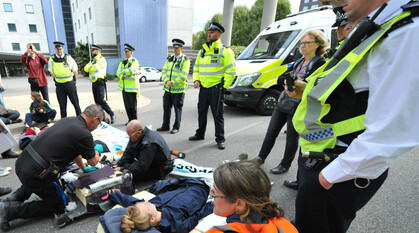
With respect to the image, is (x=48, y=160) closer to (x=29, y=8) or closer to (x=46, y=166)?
(x=46, y=166)

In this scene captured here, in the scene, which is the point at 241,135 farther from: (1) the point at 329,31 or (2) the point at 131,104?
(1) the point at 329,31

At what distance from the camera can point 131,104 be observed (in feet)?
18.5

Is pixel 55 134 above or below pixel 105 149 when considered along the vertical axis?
above

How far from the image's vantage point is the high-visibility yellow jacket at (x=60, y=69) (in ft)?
18.1

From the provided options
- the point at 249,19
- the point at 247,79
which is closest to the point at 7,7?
the point at 249,19

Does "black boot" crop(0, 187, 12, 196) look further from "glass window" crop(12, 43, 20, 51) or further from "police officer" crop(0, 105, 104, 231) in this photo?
"glass window" crop(12, 43, 20, 51)

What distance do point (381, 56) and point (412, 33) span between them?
123 millimetres

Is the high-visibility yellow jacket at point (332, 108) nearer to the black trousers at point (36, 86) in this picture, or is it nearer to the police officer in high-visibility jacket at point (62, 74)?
the police officer in high-visibility jacket at point (62, 74)

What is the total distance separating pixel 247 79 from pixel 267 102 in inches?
40.6

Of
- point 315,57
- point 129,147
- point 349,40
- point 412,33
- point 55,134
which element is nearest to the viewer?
point 412,33

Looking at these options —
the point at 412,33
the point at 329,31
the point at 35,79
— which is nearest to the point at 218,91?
the point at 412,33

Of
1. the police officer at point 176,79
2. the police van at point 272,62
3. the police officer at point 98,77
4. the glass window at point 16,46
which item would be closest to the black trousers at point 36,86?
the police officer at point 98,77

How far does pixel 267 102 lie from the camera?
629 cm

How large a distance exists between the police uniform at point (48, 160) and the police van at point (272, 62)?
167 inches
